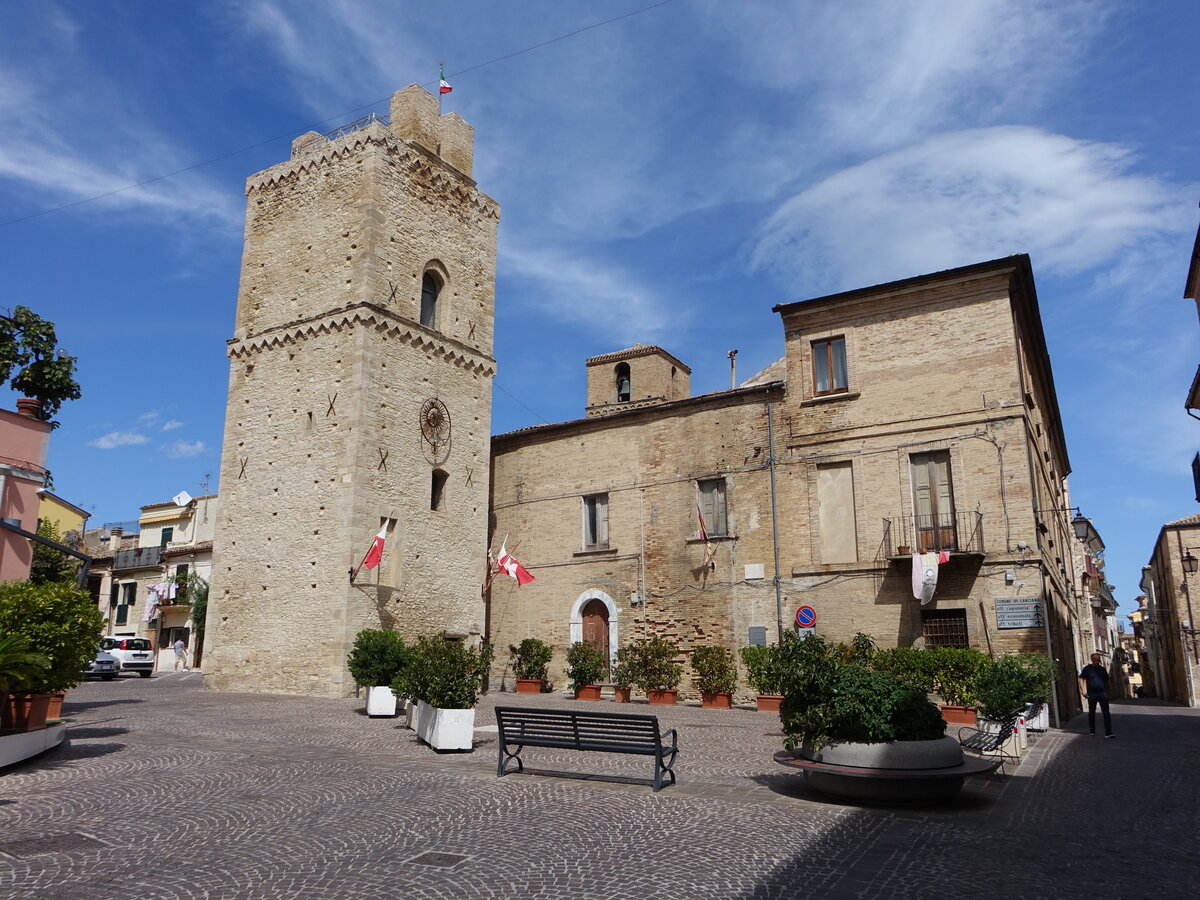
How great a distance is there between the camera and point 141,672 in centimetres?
3034

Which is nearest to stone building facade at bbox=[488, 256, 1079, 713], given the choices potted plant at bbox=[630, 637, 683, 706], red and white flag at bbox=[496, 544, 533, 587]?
potted plant at bbox=[630, 637, 683, 706]

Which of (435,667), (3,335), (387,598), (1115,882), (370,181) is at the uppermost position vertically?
(370,181)

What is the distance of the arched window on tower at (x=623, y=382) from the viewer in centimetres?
3481

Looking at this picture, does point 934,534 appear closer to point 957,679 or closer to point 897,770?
point 957,679

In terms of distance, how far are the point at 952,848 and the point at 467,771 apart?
5.24m

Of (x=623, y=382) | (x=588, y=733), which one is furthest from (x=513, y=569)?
(x=623, y=382)

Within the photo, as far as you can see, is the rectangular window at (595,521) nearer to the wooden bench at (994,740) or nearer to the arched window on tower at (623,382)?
the arched window on tower at (623,382)

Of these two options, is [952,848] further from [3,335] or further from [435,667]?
[3,335]

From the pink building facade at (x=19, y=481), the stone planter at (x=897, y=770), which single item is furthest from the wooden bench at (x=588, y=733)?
the pink building facade at (x=19, y=481)

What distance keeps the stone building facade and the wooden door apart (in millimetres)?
57

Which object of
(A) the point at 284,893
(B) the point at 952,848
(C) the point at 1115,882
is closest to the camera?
(A) the point at 284,893

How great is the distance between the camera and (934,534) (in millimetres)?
18234

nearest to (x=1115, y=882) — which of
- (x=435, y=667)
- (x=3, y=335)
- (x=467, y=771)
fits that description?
(x=467, y=771)

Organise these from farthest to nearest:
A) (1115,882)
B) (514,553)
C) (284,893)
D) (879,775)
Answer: (514,553) → (879,775) → (1115,882) → (284,893)
